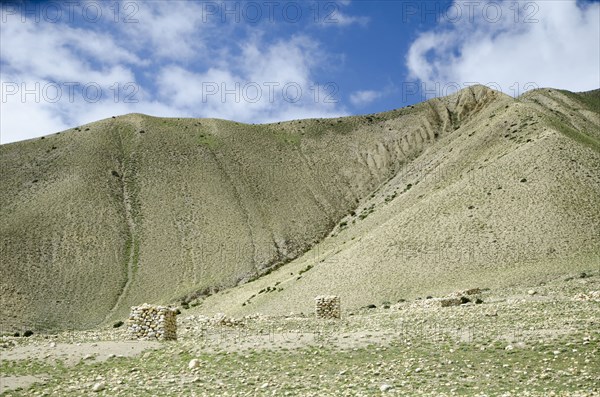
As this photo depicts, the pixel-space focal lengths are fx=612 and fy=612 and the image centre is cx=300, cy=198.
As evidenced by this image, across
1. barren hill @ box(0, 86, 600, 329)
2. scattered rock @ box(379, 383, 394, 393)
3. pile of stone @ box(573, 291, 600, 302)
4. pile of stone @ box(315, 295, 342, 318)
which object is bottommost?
scattered rock @ box(379, 383, 394, 393)

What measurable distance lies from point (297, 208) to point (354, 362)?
73800 mm

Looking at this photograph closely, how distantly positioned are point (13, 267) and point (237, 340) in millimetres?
56062

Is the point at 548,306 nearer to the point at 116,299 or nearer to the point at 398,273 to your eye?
the point at 398,273

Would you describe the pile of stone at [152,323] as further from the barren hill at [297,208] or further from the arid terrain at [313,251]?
the barren hill at [297,208]

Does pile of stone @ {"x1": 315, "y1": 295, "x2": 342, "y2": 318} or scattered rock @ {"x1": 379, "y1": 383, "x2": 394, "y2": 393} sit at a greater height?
pile of stone @ {"x1": 315, "y1": 295, "x2": 342, "y2": 318}

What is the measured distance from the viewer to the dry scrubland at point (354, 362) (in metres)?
12.8

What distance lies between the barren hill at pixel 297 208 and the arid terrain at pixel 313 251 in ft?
1.00

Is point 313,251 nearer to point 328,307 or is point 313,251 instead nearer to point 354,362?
point 328,307

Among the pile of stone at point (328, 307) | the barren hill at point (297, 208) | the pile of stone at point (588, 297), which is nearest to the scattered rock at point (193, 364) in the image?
the pile of stone at point (328, 307)

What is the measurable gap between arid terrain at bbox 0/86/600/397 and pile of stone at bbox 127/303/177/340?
774 millimetres

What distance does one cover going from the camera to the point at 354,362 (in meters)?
15.1

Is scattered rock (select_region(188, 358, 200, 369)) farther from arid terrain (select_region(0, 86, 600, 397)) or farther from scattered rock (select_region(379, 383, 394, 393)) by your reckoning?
scattered rock (select_region(379, 383, 394, 393))

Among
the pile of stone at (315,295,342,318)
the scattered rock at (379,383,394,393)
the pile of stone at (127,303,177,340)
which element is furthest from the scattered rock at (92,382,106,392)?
the pile of stone at (315,295,342,318)

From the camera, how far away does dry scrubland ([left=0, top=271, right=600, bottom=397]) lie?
41.9 feet
